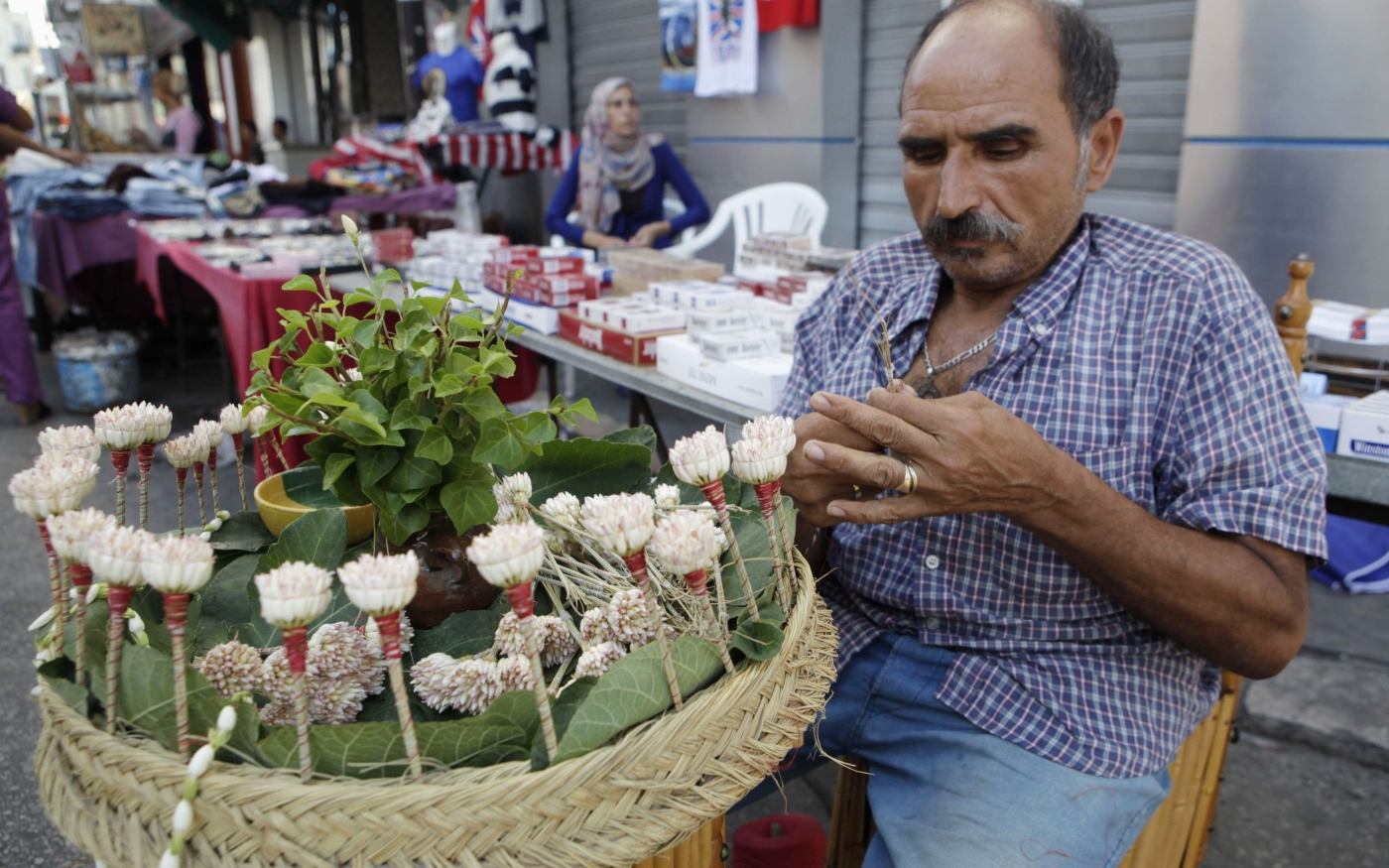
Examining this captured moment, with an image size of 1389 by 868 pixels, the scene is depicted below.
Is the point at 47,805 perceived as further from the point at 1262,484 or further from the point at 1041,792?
the point at 1262,484

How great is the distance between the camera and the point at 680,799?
77 centimetres

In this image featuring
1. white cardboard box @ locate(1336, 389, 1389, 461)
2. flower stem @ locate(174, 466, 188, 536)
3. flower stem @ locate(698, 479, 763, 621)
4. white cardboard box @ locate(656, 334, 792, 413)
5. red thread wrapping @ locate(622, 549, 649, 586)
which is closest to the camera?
red thread wrapping @ locate(622, 549, 649, 586)

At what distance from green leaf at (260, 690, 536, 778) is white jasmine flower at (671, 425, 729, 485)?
26 centimetres

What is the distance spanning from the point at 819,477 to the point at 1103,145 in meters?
0.77

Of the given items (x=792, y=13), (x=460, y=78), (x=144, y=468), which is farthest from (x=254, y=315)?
(x=460, y=78)

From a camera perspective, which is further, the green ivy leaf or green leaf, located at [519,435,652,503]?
green leaf, located at [519,435,652,503]

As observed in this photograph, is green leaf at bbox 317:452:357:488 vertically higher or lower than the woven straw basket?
higher

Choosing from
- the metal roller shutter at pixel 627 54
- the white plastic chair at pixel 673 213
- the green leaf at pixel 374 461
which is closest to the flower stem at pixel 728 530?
the green leaf at pixel 374 461

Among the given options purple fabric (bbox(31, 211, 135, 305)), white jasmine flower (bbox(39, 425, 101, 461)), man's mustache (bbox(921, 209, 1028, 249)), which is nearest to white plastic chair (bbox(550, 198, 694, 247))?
purple fabric (bbox(31, 211, 135, 305))

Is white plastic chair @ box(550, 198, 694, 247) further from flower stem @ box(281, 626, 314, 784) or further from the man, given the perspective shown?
flower stem @ box(281, 626, 314, 784)

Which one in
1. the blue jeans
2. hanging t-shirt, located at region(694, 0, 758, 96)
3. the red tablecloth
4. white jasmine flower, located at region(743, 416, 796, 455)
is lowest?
the blue jeans

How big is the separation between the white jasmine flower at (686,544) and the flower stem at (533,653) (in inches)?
4.3

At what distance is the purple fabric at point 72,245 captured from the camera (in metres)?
5.46

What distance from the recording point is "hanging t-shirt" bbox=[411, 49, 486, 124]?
7.93 metres
